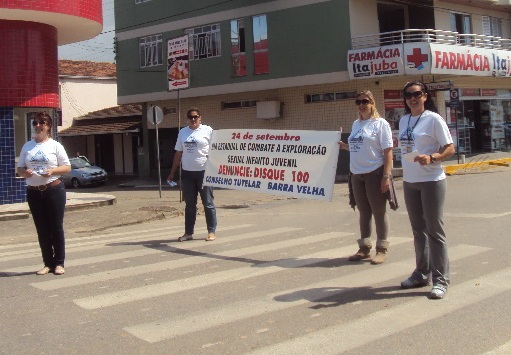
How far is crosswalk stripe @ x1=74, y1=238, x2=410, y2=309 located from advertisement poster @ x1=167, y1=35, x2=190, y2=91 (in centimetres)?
952

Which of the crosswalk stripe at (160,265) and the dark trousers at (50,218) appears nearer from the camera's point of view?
the crosswalk stripe at (160,265)

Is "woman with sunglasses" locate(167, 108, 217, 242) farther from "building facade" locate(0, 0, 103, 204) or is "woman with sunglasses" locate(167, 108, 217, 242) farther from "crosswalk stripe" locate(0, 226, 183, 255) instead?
"building facade" locate(0, 0, 103, 204)

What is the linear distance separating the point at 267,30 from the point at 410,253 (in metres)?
19.9

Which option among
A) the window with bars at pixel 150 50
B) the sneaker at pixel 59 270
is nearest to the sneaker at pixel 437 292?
the sneaker at pixel 59 270

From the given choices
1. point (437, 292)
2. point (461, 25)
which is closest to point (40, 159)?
point (437, 292)

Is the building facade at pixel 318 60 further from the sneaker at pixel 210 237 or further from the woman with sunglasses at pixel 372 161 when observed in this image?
the woman with sunglasses at pixel 372 161

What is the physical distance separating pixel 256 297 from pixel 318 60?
64.2 feet

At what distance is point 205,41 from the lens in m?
28.9

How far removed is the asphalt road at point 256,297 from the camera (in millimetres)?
4727

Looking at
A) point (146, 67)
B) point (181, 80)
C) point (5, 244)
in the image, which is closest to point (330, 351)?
point (5, 244)

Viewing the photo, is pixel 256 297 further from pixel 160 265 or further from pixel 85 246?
pixel 85 246

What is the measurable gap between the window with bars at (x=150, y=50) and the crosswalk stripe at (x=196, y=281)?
24729 mm

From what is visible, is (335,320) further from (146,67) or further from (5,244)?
(146,67)

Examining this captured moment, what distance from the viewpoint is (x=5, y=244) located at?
10875mm
